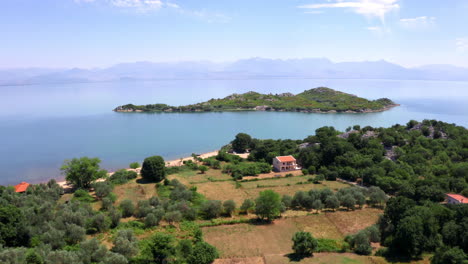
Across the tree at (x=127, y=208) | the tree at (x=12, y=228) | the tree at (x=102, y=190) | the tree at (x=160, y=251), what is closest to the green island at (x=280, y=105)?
the tree at (x=102, y=190)

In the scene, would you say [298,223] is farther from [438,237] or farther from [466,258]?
[466,258]

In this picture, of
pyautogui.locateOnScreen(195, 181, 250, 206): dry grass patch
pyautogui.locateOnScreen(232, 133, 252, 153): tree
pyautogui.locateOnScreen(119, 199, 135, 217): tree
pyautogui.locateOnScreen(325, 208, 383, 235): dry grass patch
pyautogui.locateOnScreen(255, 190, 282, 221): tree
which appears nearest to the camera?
pyautogui.locateOnScreen(325, 208, 383, 235): dry grass patch

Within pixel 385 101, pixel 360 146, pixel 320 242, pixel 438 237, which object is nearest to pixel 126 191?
pixel 320 242

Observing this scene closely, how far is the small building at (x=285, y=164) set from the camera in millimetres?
35000

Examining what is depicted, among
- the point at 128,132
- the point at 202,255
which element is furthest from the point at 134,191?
the point at 128,132

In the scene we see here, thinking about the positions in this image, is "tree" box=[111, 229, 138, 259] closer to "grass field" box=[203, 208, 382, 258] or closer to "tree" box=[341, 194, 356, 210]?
"grass field" box=[203, 208, 382, 258]

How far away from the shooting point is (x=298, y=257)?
16.3m

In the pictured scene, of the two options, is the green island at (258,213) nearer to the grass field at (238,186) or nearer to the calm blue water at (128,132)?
the grass field at (238,186)

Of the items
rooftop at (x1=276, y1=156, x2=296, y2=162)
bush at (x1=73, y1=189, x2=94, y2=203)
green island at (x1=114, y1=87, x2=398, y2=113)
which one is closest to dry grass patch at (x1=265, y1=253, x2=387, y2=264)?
bush at (x1=73, y1=189, x2=94, y2=203)

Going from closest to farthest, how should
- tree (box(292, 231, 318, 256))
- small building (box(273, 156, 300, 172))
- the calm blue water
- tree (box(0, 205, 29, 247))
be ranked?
tree (box(292, 231, 318, 256)) → tree (box(0, 205, 29, 247)) → small building (box(273, 156, 300, 172)) → the calm blue water

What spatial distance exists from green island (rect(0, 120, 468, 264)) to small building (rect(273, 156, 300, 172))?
88cm

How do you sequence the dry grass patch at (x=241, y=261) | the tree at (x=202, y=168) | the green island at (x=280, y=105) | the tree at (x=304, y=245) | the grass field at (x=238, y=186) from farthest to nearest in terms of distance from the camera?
1. the green island at (x=280, y=105)
2. the tree at (x=202, y=168)
3. the grass field at (x=238, y=186)
4. the tree at (x=304, y=245)
5. the dry grass patch at (x=241, y=261)

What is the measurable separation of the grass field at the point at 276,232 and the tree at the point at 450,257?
Answer: 5654 mm

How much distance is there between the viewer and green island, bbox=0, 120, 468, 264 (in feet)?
52.0
